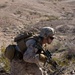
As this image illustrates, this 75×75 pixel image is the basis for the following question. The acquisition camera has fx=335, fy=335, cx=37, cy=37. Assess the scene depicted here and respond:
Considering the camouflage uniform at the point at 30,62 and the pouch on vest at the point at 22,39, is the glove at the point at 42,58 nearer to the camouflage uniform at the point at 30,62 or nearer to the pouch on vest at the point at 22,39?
the camouflage uniform at the point at 30,62

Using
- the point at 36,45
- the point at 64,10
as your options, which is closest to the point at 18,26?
the point at 64,10

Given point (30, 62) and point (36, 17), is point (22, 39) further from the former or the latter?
point (36, 17)

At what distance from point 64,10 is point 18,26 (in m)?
4.70

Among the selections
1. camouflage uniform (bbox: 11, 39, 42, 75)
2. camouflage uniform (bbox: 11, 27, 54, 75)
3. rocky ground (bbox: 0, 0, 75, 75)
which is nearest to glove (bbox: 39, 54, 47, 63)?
camouflage uniform (bbox: 11, 27, 54, 75)

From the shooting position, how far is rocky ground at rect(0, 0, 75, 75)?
12477 mm

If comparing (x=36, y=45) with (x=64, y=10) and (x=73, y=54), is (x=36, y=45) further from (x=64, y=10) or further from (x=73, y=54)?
(x=64, y=10)

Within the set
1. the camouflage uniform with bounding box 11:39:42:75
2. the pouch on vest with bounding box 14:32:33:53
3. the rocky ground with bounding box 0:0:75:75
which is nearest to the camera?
the pouch on vest with bounding box 14:32:33:53

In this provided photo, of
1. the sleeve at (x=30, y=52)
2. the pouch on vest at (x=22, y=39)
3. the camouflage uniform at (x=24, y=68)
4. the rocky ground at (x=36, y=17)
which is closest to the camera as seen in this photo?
the sleeve at (x=30, y=52)

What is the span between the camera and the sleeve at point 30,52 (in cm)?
489

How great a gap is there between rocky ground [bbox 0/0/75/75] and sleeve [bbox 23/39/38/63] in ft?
19.0

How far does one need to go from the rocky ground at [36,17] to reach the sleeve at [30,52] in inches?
228

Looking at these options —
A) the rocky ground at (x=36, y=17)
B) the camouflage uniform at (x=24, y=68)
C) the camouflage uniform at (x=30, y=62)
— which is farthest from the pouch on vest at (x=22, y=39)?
the rocky ground at (x=36, y=17)

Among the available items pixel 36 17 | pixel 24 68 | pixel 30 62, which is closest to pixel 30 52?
pixel 30 62

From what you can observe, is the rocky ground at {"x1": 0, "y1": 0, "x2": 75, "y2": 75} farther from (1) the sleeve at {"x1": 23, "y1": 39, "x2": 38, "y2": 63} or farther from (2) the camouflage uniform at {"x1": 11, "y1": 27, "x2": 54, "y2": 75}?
(1) the sleeve at {"x1": 23, "y1": 39, "x2": 38, "y2": 63}
